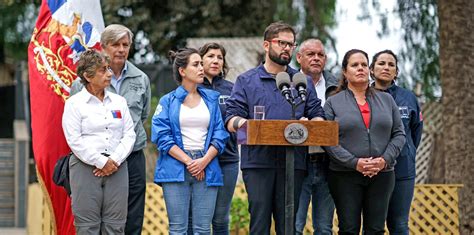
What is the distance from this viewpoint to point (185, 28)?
18172 mm

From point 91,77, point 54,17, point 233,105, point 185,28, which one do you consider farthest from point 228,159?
point 185,28

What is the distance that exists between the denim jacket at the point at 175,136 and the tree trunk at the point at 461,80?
387cm

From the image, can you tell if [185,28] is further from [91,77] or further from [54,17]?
[91,77]

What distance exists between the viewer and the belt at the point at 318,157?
25.0 feet

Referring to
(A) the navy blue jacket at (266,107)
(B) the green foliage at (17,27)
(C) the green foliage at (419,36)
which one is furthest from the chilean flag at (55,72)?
(B) the green foliage at (17,27)

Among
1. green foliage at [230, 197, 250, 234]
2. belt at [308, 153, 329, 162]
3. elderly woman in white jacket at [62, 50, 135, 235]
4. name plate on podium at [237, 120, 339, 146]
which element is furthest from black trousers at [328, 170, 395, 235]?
green foliage at [230, 197, 250, 234]

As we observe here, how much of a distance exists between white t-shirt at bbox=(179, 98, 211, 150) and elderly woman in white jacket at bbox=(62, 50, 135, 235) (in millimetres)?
483

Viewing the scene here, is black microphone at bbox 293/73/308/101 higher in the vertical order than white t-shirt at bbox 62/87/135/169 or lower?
higher

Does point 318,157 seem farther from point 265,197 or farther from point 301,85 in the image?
point 301,85

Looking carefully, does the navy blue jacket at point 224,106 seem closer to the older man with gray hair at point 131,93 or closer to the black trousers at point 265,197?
the older man with gray hair at point 131,93

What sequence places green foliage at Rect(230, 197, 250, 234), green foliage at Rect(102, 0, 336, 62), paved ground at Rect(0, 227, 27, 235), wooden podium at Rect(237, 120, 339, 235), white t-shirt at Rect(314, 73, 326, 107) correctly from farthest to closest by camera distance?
green foliage at Rect(102, 0, 336, 62) → paved ground at Rect(0, 227, 27, 235) → green foliage at Rect(230, 197, 250, 234) → white t-shirt at Rect(314, 73, 326, 107) → wooden podium at Rect(237, 120, 339, 235)

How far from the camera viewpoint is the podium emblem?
6.36 metres

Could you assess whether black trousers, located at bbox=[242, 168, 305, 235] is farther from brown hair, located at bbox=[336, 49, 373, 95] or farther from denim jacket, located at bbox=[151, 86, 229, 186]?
brown hair, located at bbox=[336, 49, 373, 95]

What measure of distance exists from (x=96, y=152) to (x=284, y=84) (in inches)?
58.7
